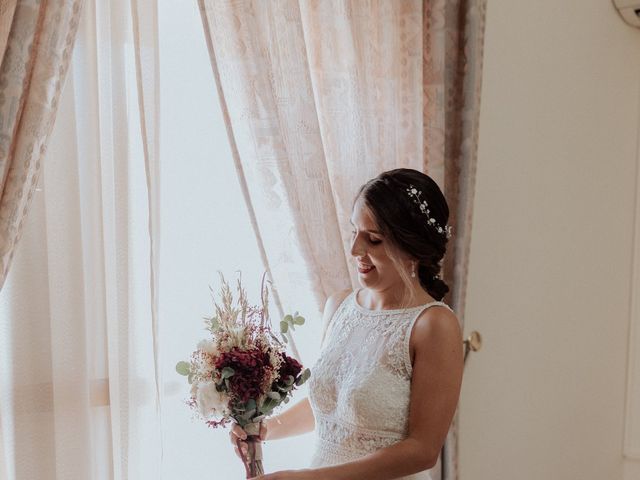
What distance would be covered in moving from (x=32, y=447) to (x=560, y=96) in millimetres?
2521

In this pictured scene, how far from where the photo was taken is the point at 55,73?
1850mm

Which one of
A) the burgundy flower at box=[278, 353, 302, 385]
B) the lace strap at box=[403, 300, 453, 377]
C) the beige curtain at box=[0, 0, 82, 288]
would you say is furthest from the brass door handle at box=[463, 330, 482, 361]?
the beige curtain at box=[0, 0, 82, 288]

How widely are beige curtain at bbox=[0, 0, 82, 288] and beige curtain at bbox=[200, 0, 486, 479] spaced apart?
48cm

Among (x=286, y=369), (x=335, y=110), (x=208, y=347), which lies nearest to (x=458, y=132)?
(x=335, y=110)

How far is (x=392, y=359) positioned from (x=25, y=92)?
3.56 ft

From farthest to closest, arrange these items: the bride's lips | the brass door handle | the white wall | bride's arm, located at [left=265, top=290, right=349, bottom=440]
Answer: the white wall, the brass door handle, bride's arm, located at [left=265, top=290, right=349, bottom=440], the bride's lips

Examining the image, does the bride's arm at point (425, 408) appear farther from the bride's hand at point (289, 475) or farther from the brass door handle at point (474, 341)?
the brass door handle at point (474, 341)

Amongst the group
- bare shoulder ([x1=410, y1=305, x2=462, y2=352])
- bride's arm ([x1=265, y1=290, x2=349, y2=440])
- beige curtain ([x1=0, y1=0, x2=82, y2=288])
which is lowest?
Result: bride's arm ([x1=265, y1=290, x2=349, y2=440])

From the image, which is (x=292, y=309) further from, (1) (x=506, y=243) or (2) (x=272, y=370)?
(1) (x=506, y=243)

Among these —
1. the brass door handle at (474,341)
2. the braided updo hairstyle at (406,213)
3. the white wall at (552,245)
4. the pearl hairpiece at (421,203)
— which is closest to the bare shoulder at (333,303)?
the braided updo hairstyle at (406,213)

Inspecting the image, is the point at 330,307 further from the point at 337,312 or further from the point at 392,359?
the point at 392,359

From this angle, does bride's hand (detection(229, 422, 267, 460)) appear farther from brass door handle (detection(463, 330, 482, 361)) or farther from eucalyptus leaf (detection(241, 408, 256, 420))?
brass door handle (detection(463, 330, 482, 361))

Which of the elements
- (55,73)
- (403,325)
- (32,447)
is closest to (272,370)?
(403,325)

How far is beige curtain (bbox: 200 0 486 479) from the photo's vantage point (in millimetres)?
2295
